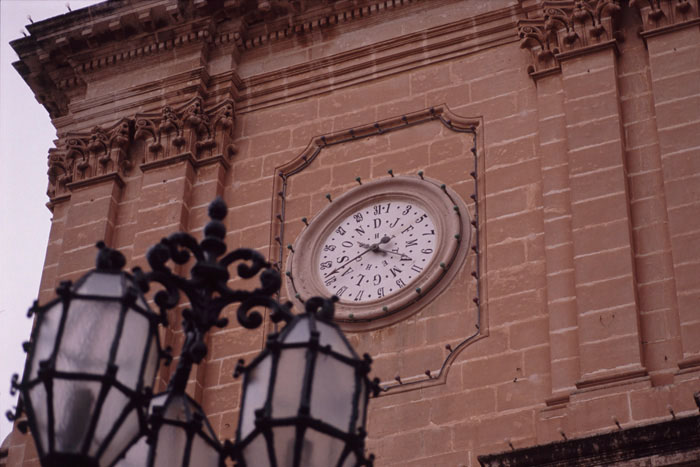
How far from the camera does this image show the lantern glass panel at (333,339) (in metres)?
7.37

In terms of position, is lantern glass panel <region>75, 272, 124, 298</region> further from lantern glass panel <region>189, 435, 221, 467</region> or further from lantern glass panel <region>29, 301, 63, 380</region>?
lantern glass panel <region>189, 435, 221, 467</region>

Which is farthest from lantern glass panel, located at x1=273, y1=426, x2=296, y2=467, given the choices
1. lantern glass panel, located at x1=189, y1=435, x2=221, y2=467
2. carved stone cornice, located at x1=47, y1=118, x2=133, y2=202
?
carved stone cornice, located at x1=47, y1=118, x2=133, y2=202

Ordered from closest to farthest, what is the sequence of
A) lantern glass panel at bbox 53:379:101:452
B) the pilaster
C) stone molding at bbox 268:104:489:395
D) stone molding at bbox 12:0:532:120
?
lantern glass panel at bbox 53:379:101:452
the pilaster
stone molding at bbox 268:104:489:395
stone molding at bbox 12:0:532:120

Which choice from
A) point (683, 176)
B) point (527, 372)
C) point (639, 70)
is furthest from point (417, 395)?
point (639, 70)

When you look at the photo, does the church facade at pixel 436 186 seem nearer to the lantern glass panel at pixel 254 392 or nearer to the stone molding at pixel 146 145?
the stone molding at pixel 146 145

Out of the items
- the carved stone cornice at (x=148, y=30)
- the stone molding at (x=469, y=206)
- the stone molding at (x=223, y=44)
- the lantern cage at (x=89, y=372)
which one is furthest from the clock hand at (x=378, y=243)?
the lantern cage at (x=89, y=372)

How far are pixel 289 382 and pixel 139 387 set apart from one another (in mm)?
698

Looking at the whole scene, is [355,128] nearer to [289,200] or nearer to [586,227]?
[289,200]

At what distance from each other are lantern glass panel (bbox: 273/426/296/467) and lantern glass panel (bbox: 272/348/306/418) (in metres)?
0.07

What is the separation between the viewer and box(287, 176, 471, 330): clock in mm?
13859

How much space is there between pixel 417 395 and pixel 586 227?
206 centimetres

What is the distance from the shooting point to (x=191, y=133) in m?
16.1

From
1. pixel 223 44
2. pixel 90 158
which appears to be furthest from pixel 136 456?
pixel 223 44

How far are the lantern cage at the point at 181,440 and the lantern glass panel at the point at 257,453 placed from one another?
0.59m
